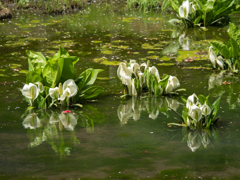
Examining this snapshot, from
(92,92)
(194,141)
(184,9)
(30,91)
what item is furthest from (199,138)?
(184,9)

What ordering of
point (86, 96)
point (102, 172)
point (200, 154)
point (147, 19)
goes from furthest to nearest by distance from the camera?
point (147, 19), point (86, 96), point (200, 154), point (102, 172)

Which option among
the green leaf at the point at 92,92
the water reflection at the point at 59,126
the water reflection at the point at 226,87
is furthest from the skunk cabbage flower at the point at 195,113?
the green leaf at the point at 92,92

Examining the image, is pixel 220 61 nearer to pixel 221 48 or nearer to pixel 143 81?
pixel 221 48

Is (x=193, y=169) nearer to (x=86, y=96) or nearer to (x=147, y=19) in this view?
(x=86, y=96)

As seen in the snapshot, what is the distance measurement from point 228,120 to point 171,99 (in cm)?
71

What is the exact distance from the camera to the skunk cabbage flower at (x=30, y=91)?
2857mm

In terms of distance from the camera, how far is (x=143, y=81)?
133 inches

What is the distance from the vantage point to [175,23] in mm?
7289

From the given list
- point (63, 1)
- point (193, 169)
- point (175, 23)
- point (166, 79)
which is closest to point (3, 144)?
point (193, 169)

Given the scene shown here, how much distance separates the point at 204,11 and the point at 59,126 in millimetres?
4688

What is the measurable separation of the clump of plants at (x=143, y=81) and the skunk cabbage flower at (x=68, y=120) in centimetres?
69

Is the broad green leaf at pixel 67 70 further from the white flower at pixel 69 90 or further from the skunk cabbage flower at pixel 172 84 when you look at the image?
the skunk cabbage flower at pixel 172 84

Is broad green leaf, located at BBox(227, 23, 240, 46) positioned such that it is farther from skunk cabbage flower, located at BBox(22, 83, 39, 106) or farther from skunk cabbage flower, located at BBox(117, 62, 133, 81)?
skunk cabbage flower, located at BBox(22, 83, 39, 106)

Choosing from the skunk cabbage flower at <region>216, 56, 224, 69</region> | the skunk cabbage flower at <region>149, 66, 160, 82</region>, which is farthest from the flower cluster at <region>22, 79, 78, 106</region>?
the skunk cabbage flower at <region>216, 56, 224, 69</region>
